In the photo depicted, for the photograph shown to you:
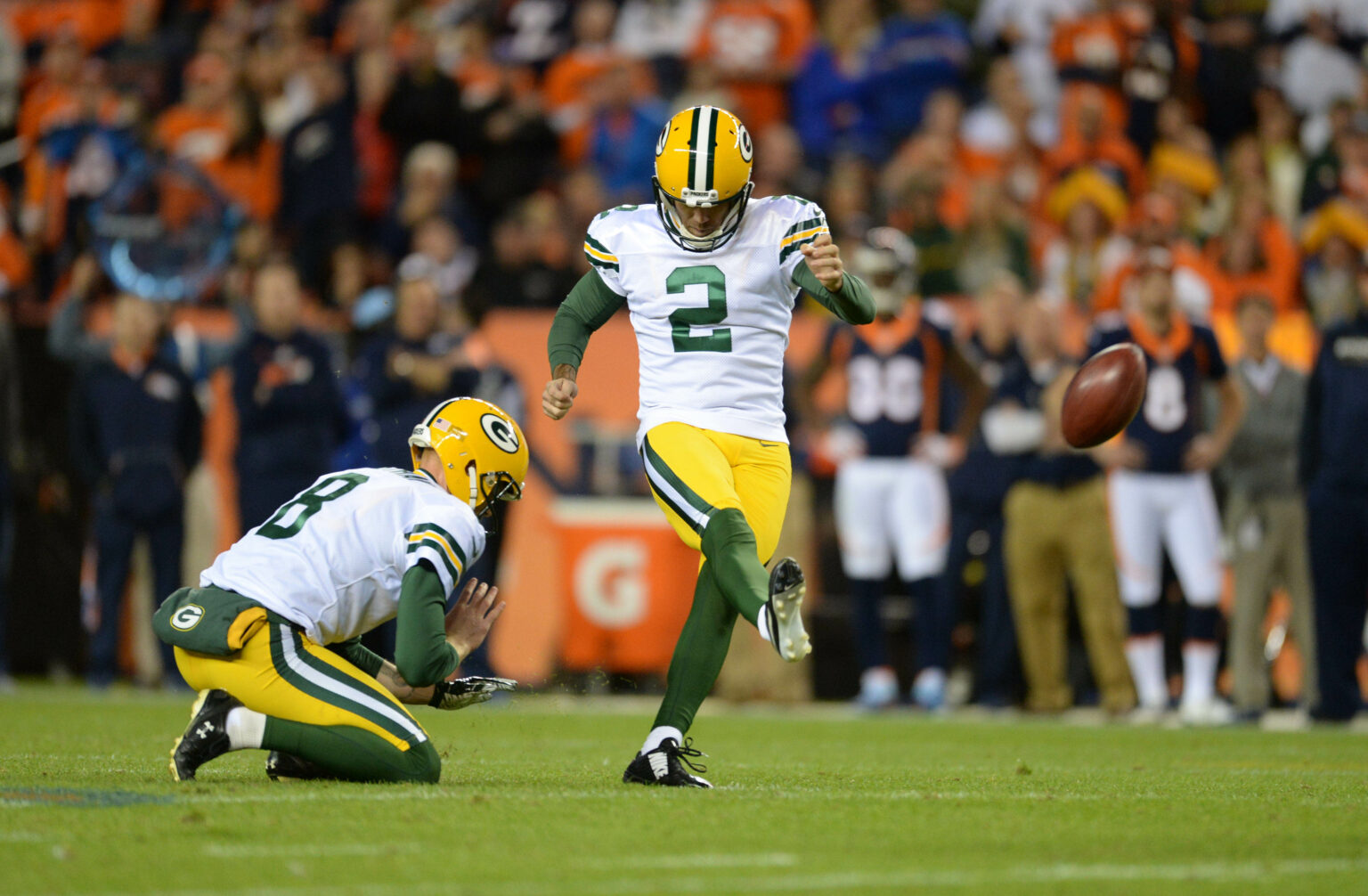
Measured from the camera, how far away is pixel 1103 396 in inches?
278

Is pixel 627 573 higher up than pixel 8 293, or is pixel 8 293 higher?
pixel 8 293

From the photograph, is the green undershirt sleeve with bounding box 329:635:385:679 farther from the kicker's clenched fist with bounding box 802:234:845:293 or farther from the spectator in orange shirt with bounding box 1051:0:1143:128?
the spectator in orange shirt with bounding box 1051:0:1143:128

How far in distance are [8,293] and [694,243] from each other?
6909mm

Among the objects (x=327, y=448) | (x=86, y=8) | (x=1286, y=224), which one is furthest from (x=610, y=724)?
(x=86, y=8)

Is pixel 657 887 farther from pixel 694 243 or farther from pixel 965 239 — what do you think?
pixel 965 239

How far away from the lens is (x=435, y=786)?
4891 millimetres

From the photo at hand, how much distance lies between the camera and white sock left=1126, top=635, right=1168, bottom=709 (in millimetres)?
9453

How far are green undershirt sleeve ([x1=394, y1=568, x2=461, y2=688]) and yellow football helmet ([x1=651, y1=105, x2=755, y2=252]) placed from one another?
4.48 feet

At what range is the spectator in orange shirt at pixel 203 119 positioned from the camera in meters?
12.7

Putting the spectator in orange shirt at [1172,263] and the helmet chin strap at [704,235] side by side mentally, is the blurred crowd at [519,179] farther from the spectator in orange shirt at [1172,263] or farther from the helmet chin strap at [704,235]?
the helmet chin strap at [704,235]

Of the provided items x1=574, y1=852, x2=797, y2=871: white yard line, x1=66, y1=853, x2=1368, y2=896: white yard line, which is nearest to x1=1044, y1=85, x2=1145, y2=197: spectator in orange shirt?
x1=66, y1=853, x2=1368, y2=896: white yard line

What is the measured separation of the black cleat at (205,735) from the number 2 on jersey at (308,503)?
454 millimetres

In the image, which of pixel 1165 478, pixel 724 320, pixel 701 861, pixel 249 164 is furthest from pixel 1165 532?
pixel 249 164

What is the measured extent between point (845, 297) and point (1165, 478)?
491 centimetres
